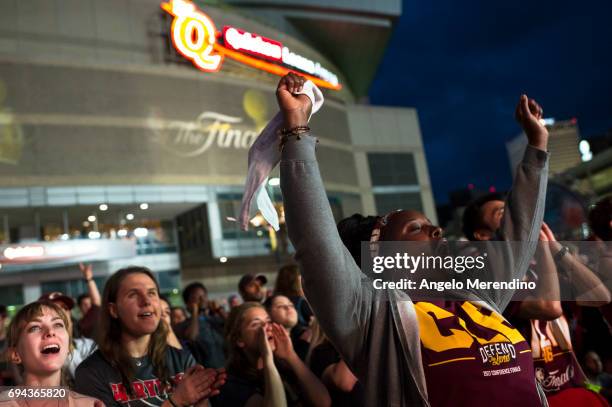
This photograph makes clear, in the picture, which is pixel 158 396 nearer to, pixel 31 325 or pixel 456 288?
pixel 31 325

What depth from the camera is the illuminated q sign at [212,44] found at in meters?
27.9

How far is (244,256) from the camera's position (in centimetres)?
2889

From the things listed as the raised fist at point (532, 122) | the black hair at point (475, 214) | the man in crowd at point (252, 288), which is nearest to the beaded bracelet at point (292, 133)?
the raised fist at point (532, 122)

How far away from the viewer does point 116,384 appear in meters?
2.74

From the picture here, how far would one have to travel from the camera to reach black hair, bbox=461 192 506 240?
10.4 ft

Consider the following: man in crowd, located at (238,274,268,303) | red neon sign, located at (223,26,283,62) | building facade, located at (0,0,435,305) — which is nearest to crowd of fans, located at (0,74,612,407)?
man in crowd, located at (238,274,268,303)

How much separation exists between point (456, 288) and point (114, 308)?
209cm

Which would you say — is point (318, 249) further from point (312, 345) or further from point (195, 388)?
point (312, 345)

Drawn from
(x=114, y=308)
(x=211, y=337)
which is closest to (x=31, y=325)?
(x=114, y=308)

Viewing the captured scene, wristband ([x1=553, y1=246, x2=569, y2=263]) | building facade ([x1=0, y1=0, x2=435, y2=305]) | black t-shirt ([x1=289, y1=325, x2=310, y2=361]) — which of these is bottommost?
black t-shirt ([x1=289, y1=325, x2=310, y2=361])

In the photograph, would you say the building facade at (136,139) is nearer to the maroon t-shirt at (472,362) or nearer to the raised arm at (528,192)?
the raised arm at (528,192)

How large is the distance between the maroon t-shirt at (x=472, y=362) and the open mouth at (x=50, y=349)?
1.67m

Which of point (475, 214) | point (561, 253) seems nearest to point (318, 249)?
point (561, 253)

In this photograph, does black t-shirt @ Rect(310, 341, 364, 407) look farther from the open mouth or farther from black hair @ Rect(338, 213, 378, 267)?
the open mouth
